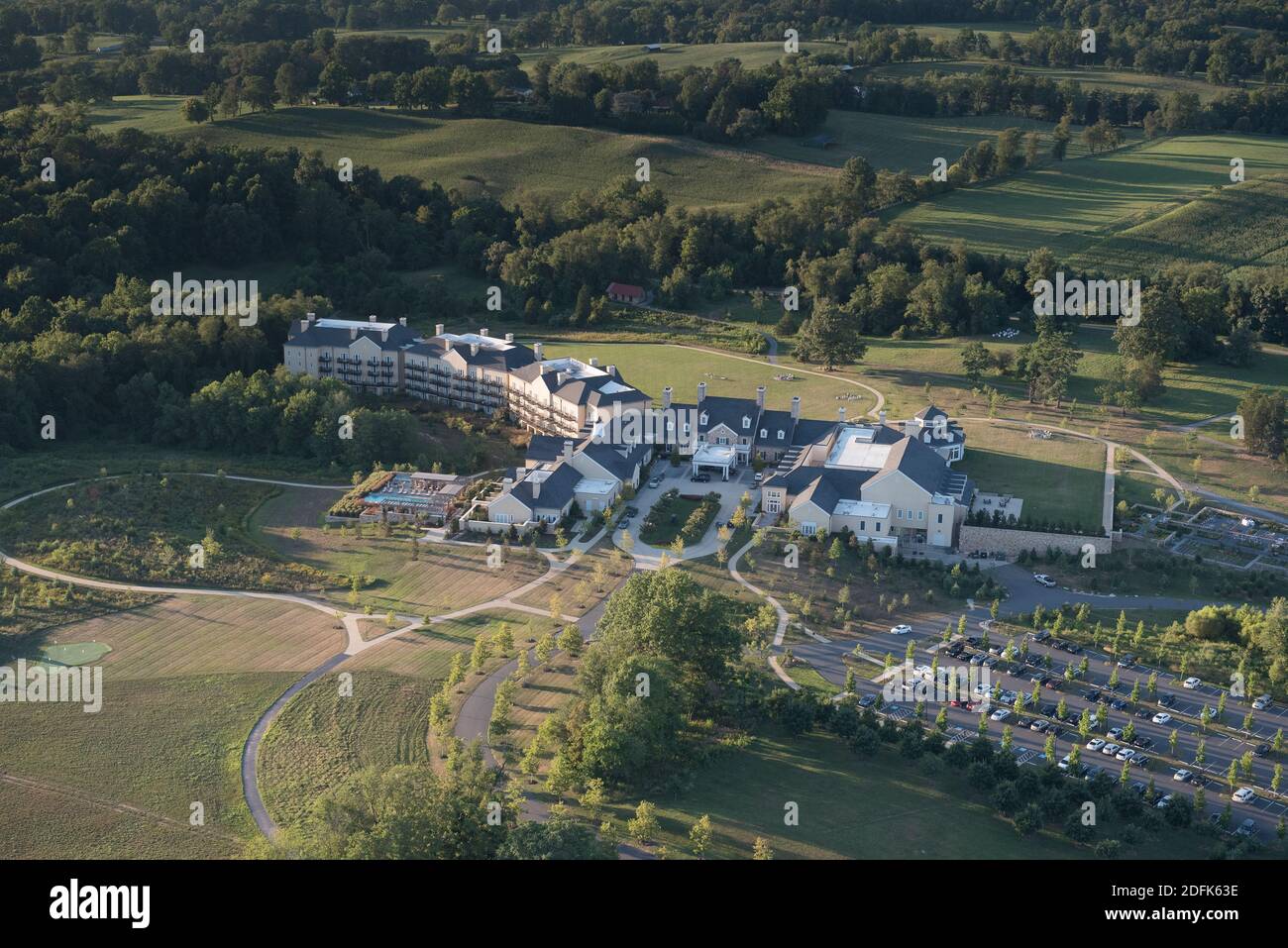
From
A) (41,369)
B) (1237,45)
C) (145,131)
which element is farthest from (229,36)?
(1237,45)

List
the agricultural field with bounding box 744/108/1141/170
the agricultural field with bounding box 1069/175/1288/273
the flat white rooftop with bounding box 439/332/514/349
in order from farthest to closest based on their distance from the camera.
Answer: the agricultural field with bounding box 744/108/1141/170 < the agricultural field with bounding box 1069/175/1288/273 < the flat white rooftop with bounding box 439/332/514/349

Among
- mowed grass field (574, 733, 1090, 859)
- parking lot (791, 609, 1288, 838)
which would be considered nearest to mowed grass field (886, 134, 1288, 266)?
parking lot (791, 609, 1288, 838)

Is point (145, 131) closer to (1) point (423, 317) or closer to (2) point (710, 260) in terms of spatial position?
(1) point (423, 317)

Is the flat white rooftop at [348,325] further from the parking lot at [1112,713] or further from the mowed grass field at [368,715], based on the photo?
the parking lot at [1112,713]

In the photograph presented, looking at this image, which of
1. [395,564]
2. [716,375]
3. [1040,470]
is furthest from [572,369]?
[1040,470]

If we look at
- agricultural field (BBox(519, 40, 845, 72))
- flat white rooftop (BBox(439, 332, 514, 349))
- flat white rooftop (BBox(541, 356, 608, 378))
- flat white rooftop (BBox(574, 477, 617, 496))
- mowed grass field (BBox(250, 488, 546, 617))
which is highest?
agricultural field (BBox(519, 40, 845, 72))

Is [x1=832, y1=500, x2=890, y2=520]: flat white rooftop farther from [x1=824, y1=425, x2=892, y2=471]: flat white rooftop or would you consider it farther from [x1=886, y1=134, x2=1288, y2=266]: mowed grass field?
[x1=886, y1=134, x2=1288, y2=266]: mowed grass field

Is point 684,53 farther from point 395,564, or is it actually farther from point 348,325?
point 395,564
